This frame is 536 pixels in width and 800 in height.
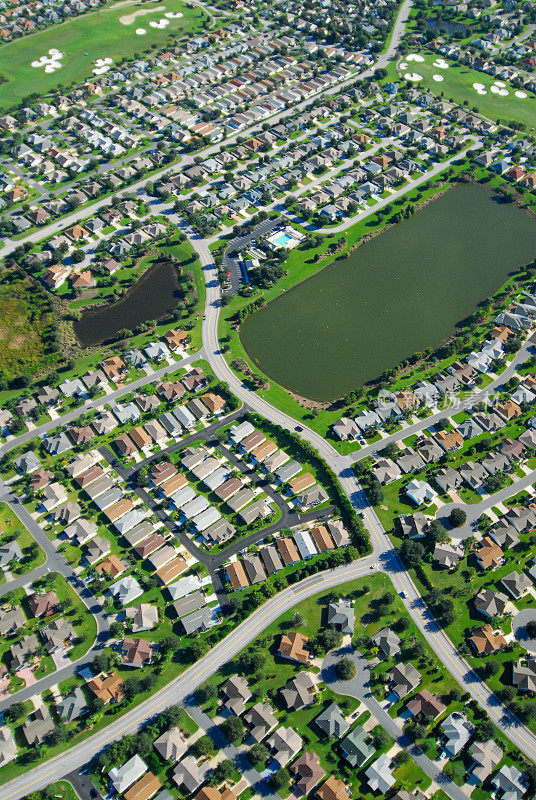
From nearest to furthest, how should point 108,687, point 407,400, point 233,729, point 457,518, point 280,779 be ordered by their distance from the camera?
point 280,779 → point 233,729 → point 108,687 → point 457,518 → point 407,400

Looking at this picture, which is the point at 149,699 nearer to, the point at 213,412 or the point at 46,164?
the point at 213,412

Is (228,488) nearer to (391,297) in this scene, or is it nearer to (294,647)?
(294,647)

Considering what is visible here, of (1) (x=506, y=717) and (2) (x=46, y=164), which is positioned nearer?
(1) (x=506, y=717)

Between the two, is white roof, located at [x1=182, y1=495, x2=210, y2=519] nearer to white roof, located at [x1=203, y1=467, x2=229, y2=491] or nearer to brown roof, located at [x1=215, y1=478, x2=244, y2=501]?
brown roof, located at [x1=215, y1=478, x2=244, y2=501]

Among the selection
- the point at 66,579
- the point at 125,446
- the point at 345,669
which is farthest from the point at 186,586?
the point at 125,446

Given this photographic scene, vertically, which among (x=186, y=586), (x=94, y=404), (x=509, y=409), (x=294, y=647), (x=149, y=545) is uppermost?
(x=509, y=409)

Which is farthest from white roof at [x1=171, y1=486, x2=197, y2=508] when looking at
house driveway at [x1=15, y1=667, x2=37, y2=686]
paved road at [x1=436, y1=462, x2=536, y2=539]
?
paved road at [x1=436, y1=462, x2=536, y2=539]

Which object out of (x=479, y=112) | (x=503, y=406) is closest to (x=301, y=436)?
(x=503, y=406)
